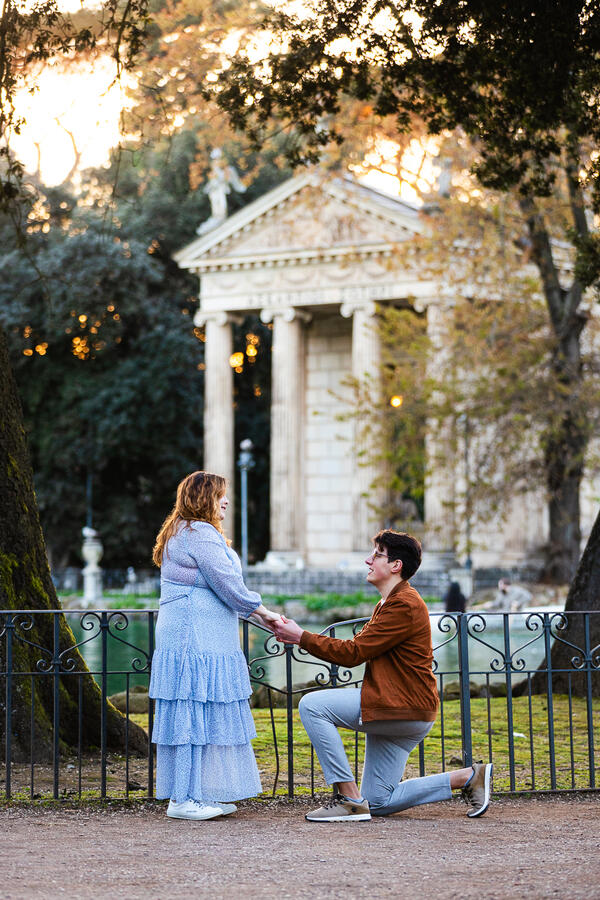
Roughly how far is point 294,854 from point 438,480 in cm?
2980

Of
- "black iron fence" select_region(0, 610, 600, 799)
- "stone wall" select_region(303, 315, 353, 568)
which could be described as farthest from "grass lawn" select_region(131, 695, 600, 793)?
"stone wall" select_region(303, 315, 353, 568)

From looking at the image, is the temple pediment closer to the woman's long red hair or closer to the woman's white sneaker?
the woman's long red hair

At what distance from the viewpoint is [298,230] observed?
4538cm

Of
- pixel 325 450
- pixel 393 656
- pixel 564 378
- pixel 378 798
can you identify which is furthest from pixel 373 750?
pixel 325 450

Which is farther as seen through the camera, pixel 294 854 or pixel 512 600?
pixel 512 600

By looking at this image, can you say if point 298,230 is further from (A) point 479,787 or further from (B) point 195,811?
(B) point 195,811

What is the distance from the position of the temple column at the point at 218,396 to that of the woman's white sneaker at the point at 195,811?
128 ft

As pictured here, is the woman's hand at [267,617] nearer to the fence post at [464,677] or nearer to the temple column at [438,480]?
the fence post at [464,677]

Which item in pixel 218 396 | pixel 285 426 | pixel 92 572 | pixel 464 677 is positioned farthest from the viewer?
pixel 218 396

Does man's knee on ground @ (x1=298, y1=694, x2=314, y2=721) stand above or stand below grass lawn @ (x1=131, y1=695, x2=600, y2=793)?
above

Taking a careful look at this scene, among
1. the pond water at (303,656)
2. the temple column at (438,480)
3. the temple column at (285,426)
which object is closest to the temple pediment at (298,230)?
the temple column at (285,426)

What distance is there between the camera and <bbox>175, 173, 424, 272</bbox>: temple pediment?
140 ft

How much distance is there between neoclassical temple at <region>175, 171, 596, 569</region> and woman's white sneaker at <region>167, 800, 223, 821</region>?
1424 inches

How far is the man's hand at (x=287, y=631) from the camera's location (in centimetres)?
638
